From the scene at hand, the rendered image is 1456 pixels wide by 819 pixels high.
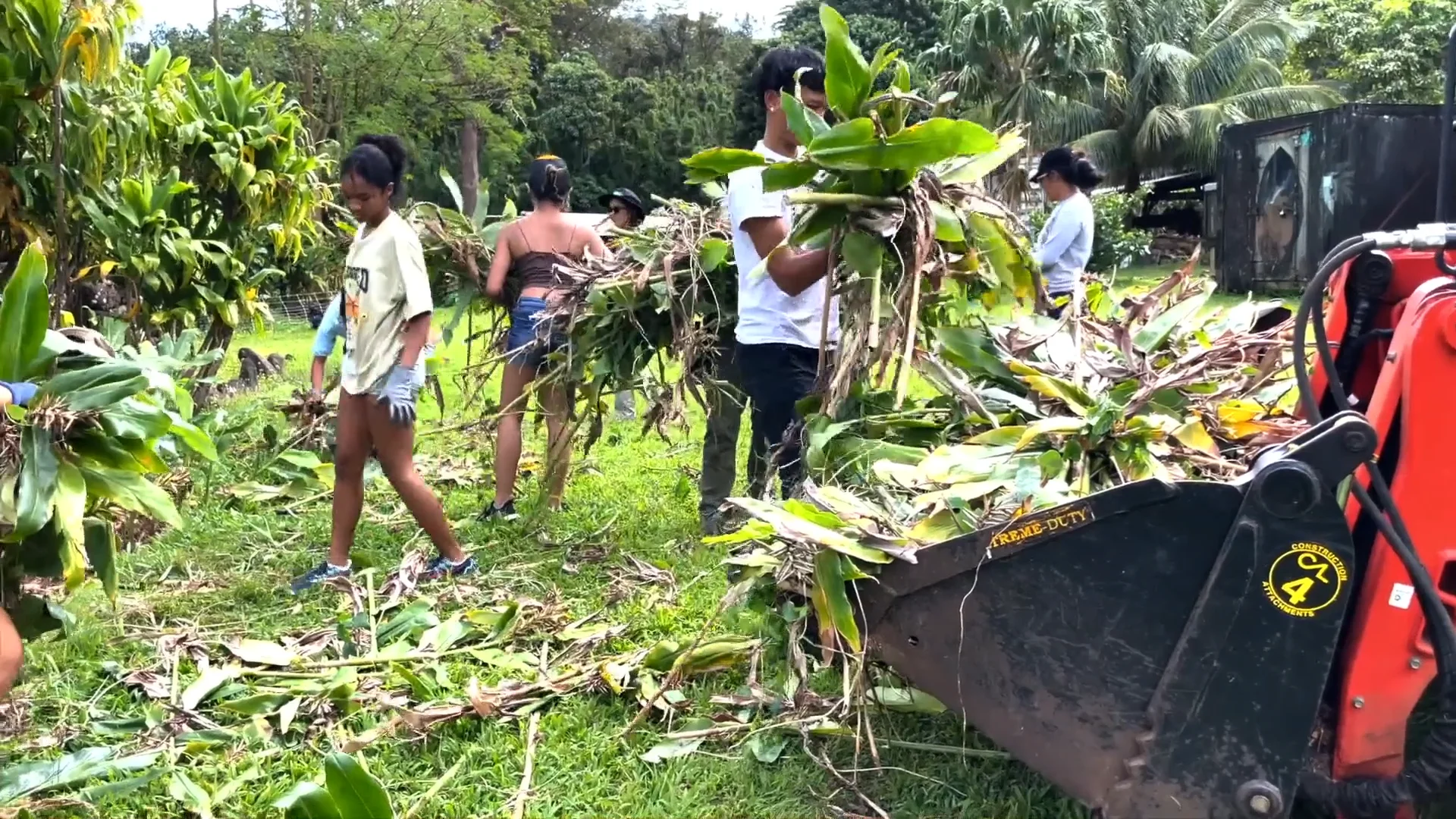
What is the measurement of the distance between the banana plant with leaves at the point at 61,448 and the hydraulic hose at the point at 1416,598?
2.73 meters

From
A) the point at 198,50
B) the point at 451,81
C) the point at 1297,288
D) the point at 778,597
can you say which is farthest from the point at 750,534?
the point at 198,50

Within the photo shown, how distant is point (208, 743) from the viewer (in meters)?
3.19

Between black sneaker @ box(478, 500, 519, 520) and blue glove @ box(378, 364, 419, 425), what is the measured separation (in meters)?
1.18

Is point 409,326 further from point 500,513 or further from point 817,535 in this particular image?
point 817,535

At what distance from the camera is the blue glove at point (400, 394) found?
436cm

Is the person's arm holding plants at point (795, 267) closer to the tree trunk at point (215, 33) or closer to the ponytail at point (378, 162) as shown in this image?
the ponytail at point (378, 162)

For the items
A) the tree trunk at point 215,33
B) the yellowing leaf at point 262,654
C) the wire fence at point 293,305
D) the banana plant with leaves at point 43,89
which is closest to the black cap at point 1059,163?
the yellowing leaf at point 262,654

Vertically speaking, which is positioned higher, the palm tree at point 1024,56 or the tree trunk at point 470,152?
the palm tree at point 1024,56

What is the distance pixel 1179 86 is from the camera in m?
24.9

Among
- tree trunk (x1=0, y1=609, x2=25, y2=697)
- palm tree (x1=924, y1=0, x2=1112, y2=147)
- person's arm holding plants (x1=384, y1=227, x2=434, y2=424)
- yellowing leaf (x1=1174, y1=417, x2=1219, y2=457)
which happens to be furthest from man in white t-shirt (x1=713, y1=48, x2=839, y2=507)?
palm tree (x1=924, y1=0, x2=1112, y2=147)

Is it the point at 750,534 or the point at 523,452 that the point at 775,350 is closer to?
the point at 750,534

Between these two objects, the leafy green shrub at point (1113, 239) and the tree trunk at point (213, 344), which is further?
the leafy green shrub at point (1113, 239)

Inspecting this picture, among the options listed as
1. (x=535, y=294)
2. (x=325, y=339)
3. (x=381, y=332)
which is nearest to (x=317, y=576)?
(x=381, y=332)

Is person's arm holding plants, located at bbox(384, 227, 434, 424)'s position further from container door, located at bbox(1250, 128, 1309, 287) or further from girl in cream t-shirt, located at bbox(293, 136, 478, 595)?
container door, located at bbox(1250, 128, 1309, 287)
